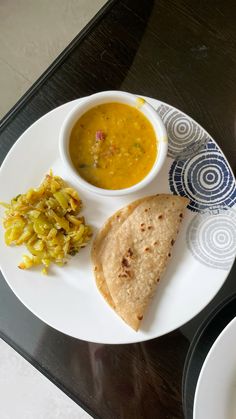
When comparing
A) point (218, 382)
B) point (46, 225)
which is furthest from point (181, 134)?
point (218, 382)

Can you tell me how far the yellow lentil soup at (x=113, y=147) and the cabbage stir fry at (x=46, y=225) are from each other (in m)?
0.10

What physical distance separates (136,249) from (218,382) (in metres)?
0.41

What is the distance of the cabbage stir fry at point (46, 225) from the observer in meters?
1.39

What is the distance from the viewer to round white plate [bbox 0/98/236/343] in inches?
54.2

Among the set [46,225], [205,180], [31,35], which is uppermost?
[205,180]

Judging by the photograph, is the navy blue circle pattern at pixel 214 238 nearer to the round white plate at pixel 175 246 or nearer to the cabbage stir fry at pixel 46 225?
the round white plate at pixel 175 246

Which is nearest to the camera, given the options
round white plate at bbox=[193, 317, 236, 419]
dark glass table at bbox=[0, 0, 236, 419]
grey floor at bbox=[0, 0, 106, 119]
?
round white plate at bbox=[193, 317, 236, 419]

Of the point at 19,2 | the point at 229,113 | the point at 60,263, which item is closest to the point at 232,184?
the point at 229,113

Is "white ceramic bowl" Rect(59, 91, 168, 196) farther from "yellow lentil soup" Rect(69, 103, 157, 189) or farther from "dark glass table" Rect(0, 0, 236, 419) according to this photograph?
"dark glass table" Rect(0, 0, 236, 419)

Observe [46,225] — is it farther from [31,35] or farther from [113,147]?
[31,35]

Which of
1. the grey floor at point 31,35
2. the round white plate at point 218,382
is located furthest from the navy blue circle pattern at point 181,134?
the grey floor at point 31,35

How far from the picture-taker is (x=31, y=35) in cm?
226

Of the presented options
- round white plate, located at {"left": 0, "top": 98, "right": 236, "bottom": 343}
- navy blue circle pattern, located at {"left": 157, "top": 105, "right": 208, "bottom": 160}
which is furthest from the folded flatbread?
navy blue circle pattern, located at {"left": 157, "top": 105, "right": 208, "bottom": 160}

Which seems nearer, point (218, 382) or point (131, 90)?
point (218, 382)
